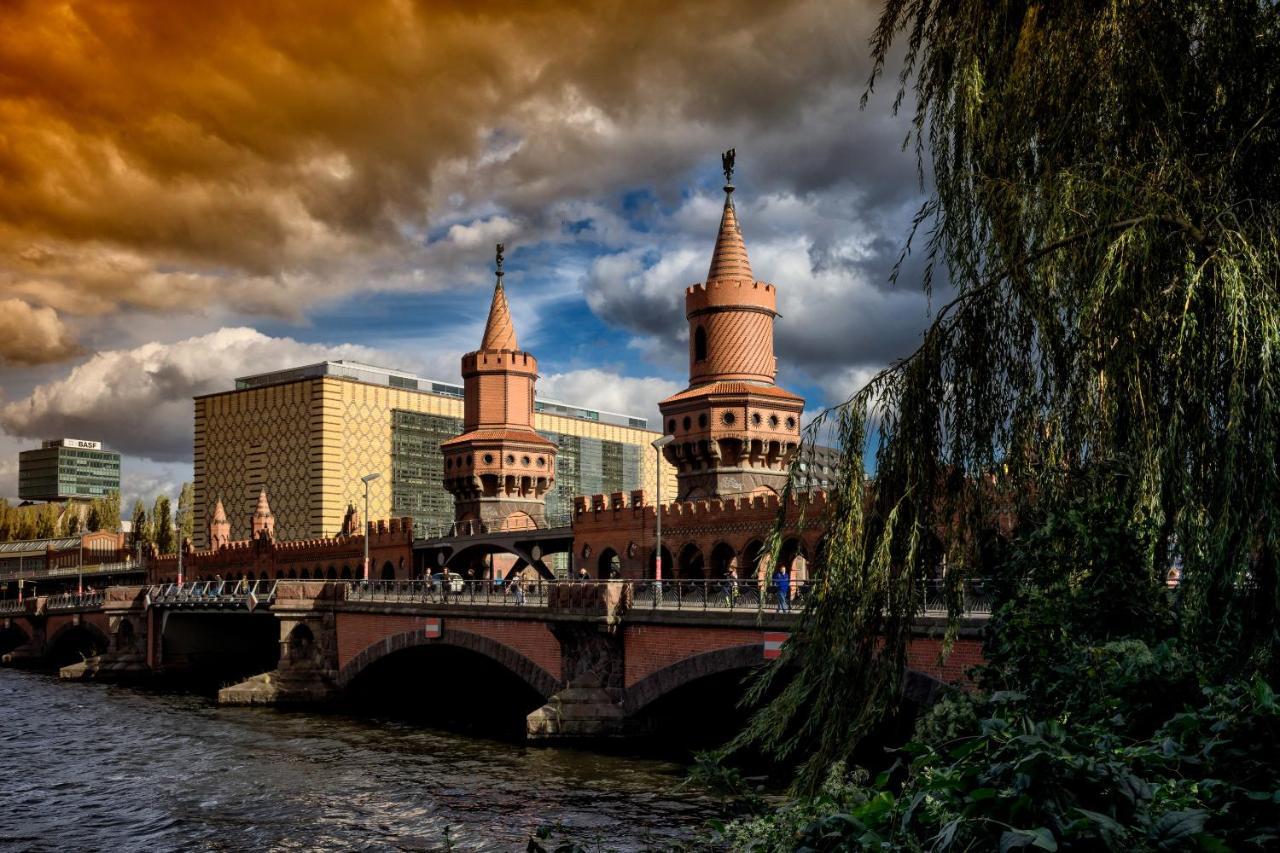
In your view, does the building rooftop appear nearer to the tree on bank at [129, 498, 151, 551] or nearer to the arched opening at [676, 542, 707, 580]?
the tree on bank at [129, 498, 151, 551]

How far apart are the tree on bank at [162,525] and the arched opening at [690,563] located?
105820 mm

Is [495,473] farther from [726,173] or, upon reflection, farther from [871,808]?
[871,808]

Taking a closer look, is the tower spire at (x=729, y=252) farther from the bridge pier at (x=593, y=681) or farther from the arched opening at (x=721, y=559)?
the bridge pier at (x=593, y=681)

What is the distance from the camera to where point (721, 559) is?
48188 millimetres

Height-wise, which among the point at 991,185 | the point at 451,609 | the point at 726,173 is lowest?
the point at 451,609

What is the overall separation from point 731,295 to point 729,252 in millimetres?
2290

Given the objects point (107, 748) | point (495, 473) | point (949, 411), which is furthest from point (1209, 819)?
point (495, 473)

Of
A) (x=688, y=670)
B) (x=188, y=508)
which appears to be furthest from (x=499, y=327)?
(x=188, y=508)

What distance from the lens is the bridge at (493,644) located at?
29.2 m

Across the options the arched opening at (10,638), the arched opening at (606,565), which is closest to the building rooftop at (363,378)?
the arched opening at (10,638)

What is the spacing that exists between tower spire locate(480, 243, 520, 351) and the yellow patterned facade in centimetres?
5401

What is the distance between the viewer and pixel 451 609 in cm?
4209

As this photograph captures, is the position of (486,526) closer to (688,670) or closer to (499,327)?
(499,327)

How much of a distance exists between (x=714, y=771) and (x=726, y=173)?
5041 centimetres
